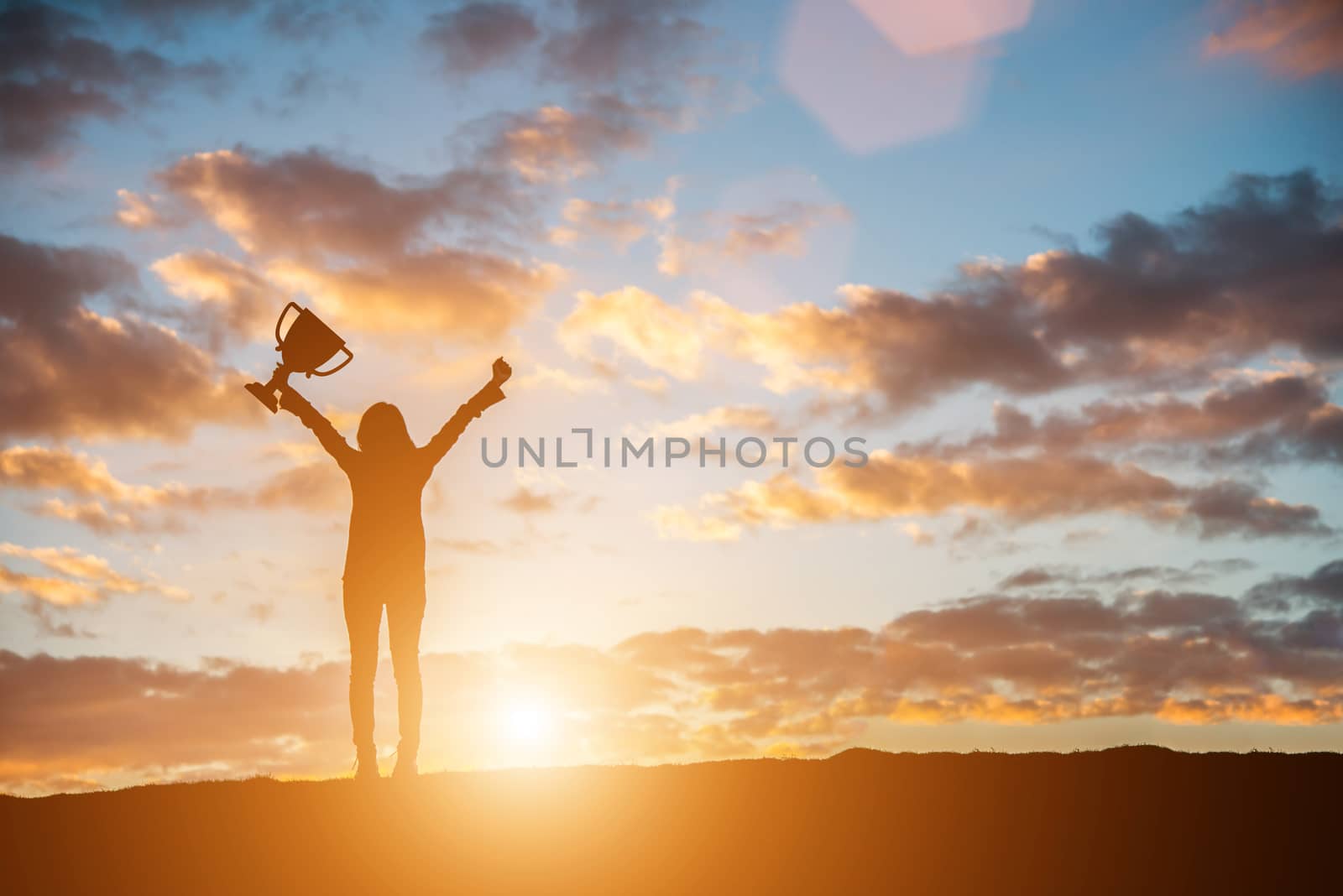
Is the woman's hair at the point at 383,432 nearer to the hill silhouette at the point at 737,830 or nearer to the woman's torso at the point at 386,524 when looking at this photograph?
the woman's torso at the point at 386,524

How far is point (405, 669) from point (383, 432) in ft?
9.11

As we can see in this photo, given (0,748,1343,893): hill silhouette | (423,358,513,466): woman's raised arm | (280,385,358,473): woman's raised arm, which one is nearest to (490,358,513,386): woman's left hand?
(423,358,513,466): woman's raised arm

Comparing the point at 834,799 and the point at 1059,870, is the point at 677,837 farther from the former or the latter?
the point at 1059,870

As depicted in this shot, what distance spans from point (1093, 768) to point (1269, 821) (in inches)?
77.6

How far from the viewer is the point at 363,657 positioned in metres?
15.4

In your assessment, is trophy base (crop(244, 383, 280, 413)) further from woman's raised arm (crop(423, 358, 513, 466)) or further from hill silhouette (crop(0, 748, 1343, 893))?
hill silhouette (crop(0, 748, 1343, 893))

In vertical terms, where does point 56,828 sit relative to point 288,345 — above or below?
below

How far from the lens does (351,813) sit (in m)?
13.8

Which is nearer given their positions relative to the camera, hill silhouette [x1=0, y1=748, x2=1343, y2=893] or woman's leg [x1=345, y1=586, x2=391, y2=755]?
hill silhouette [x1=0, y1=748, x2=1343, y2=893]

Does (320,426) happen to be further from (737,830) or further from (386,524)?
(737,830)

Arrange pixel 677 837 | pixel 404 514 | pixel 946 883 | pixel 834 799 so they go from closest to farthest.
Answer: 1. pixel 946 883
2. pixel 677 837
3. pixel 834 799
4. pixel 404 514

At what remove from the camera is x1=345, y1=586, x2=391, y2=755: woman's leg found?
604 inches

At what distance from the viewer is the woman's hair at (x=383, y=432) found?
51.3 feet

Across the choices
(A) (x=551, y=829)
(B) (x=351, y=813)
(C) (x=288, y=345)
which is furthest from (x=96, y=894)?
A: (C) (x=288, y=345)
